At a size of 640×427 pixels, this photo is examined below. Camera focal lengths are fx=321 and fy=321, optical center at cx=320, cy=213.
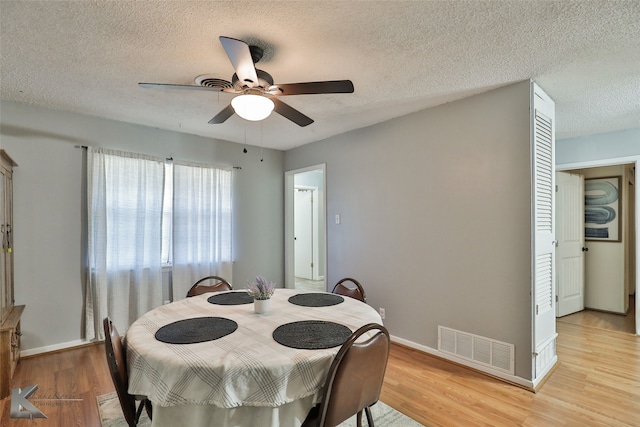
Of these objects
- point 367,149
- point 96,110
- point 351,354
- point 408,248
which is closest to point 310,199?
point 367,149

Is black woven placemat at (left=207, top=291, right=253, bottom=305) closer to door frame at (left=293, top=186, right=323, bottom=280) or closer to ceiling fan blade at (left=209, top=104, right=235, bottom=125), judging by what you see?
ceiling fan blade at (left=209, top=104, right=235, bottom=125)

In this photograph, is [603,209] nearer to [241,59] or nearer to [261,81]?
[261,81]

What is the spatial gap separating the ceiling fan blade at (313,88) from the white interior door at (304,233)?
458 centimetres

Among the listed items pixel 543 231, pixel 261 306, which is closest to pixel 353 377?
pixel 261 306

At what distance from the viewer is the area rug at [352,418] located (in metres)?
2.00

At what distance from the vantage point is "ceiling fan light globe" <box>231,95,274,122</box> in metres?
1.80

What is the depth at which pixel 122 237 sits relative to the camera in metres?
3.39

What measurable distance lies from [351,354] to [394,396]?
1.30 m

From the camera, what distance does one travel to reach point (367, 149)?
3.67 m

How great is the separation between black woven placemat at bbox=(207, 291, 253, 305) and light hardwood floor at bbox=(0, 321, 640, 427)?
3.28 feet

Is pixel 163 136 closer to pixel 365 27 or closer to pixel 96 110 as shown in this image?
pixel 96 110

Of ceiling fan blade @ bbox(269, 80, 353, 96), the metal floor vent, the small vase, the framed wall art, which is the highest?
ceiling fan blade @ bbox(269, 80, 353, 96)

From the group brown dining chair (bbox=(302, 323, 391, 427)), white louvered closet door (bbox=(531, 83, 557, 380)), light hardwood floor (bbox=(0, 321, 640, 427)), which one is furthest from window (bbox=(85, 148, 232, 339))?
white louvered closet door (bbox=(531, 83, 557, 380))

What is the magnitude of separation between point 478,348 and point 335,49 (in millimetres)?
2594
